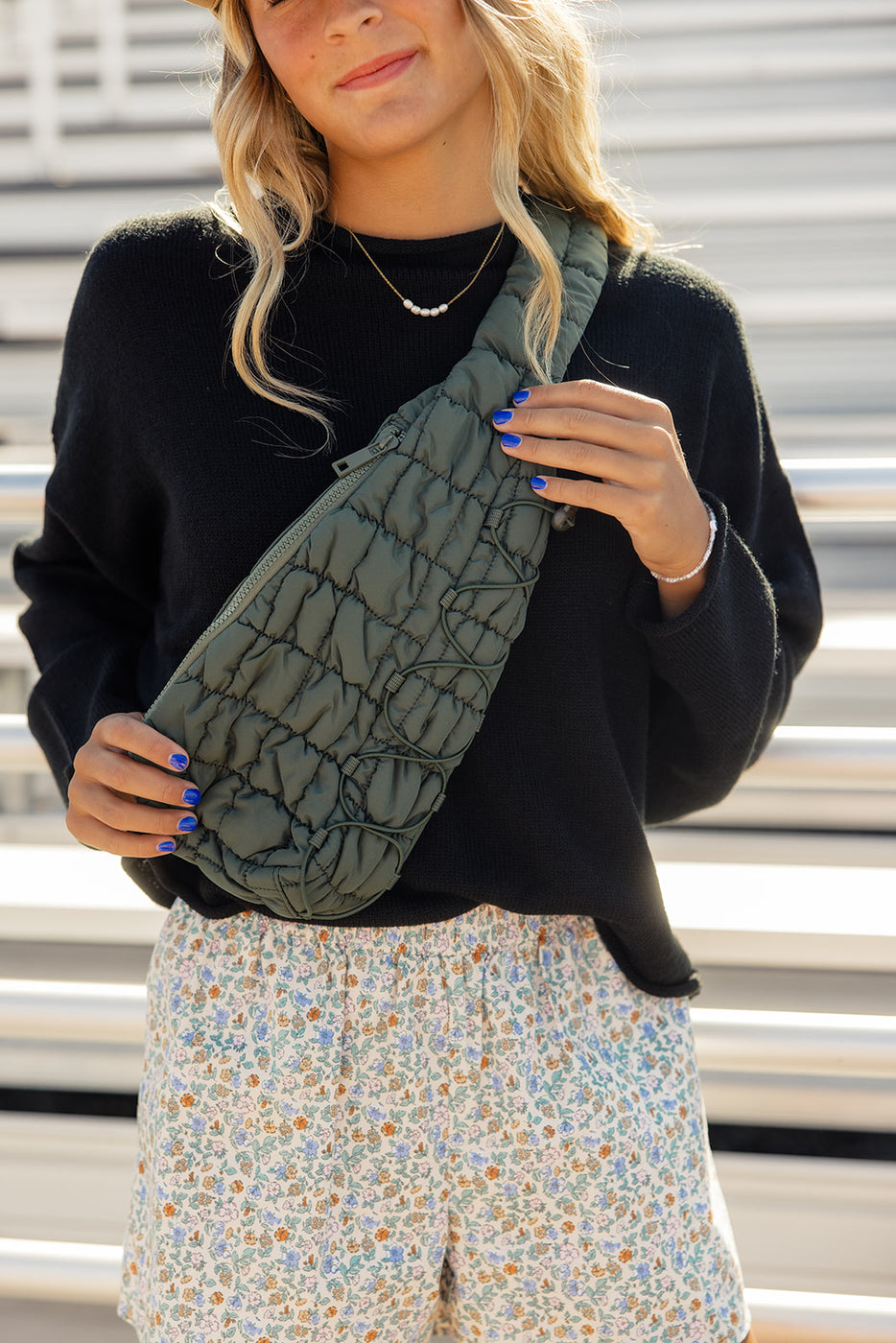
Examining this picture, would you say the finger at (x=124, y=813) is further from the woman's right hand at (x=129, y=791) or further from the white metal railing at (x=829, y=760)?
the white metal railing at (x=829, y=760)

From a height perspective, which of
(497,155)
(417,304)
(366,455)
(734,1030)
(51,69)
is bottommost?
(734,1030)

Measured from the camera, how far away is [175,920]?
108 cm

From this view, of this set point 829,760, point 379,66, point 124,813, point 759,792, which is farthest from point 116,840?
point 759,792

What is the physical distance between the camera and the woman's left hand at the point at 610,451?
909 mm

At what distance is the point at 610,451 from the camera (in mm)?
913

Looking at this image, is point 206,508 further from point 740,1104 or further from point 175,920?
point 740,1104

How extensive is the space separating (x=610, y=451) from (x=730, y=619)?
202mm

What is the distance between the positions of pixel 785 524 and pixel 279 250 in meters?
0.56

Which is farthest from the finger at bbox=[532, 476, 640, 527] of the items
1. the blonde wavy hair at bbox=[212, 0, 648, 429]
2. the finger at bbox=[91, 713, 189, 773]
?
the finger at bbox=[91, 713, 189, 773]

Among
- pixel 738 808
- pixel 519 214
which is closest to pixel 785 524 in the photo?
pixel 519 214

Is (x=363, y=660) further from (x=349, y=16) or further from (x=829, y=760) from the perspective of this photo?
(x=829, y=760)

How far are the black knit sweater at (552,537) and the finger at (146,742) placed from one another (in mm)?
120

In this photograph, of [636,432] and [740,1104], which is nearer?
[636,432]

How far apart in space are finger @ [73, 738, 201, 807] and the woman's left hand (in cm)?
→ 37
